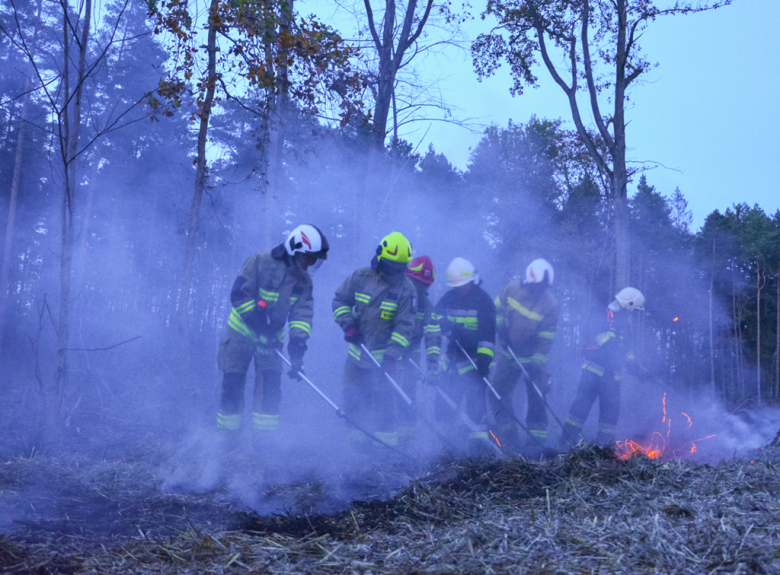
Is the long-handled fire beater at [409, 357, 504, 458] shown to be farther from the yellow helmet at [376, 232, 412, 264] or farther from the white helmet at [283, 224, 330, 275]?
the white helmet at [283, 224, 330, 275]

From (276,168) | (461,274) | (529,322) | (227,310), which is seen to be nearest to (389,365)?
(461,274)

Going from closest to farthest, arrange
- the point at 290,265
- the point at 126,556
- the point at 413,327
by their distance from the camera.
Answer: the point at 126,556 → the point at 290,265 → the point at 413,327

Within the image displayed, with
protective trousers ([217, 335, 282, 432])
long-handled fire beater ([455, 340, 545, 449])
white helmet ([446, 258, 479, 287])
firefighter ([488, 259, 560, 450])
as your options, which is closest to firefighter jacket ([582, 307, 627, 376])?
firefighter ([488, 259, 560, 450])

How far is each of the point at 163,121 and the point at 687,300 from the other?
25.1 m

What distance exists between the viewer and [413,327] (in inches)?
228

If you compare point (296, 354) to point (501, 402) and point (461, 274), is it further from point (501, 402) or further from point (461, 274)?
point (501, 402)

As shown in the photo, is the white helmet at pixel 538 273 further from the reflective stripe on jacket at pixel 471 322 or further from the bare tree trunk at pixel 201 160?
the bare tree trunk at pixel 201 160

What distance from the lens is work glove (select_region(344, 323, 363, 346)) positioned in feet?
18.3

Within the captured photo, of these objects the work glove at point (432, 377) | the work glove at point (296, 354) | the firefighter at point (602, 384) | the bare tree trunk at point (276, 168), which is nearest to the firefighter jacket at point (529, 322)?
the firefighter at point (602, 384)

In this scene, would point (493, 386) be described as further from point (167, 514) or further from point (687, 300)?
point (687, 300)

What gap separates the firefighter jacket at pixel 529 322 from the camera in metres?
6.74

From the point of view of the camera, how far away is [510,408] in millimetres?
6723

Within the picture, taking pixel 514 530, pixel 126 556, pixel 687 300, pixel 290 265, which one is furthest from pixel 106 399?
pixel 687 300

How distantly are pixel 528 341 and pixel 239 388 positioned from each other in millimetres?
3383
